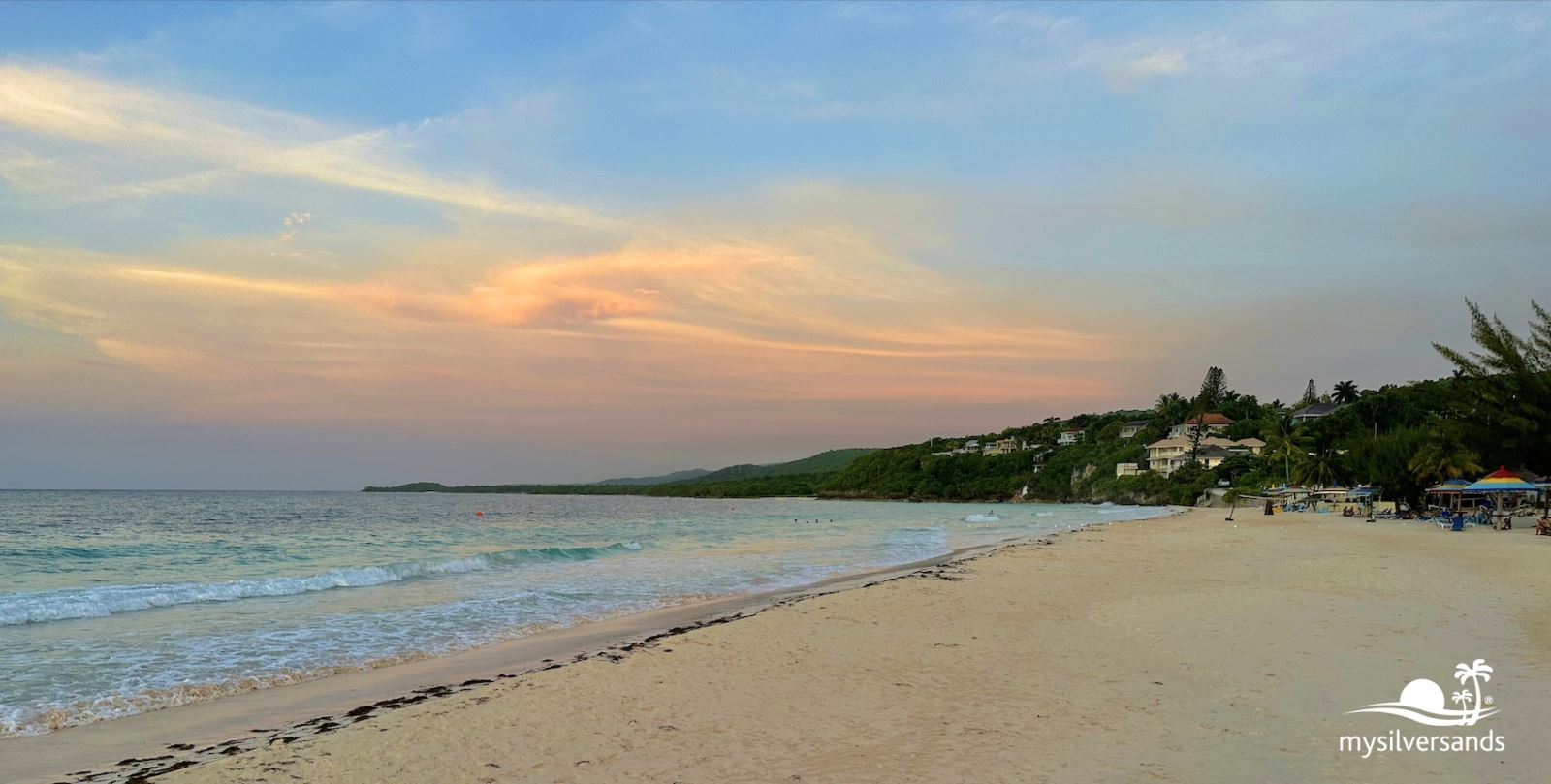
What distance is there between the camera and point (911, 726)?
21.3 feet

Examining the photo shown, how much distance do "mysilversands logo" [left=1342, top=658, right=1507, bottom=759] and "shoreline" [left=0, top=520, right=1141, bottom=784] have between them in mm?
7764

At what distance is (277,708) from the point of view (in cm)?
802

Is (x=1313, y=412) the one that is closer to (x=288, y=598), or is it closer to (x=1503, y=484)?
(x=1503, y=484)

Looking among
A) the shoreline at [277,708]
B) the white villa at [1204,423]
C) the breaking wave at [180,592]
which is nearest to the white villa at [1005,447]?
the white villa at [1204,423]

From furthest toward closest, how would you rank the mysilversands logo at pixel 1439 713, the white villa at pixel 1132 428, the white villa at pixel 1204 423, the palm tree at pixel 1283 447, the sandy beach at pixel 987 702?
1. the white villa at pixel 1132 428
2. the white villa at pixel 1204 423
3. the palm tree at pixel 1283 447
4. the mysilversands logo at pixel 1439 713
5. the sandy beach at pixel 987 702

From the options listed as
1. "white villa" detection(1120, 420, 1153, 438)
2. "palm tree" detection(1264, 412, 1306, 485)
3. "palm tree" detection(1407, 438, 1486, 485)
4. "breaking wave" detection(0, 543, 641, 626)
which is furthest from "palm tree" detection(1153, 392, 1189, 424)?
"breaking wave" detection(0, 543, 641, 626)

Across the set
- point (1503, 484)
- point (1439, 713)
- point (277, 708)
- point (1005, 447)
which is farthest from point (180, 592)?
point (1005, 447)

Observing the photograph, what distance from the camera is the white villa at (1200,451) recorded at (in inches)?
4082

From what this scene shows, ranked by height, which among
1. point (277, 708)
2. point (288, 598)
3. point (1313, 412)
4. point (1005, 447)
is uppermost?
point (1313, 412)

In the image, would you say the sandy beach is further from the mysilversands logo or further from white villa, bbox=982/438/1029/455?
white villa, bbox=982/438/1029/455

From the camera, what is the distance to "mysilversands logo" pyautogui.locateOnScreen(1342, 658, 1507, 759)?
18.8 ft

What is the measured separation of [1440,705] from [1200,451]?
112 m

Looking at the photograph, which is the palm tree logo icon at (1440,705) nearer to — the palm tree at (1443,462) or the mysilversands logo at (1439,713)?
the mysilversands logo at (1439,713)

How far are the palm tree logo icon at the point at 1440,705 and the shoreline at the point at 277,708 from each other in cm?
800
